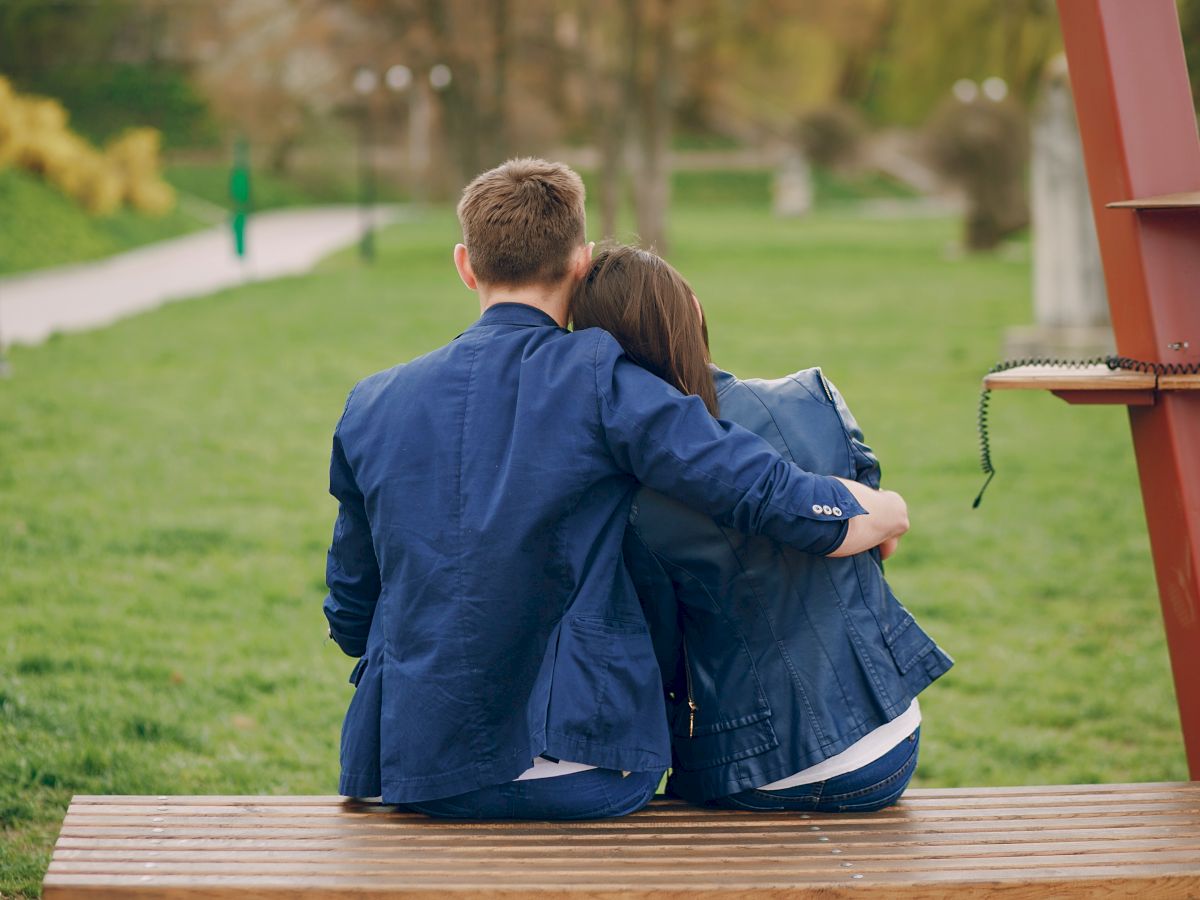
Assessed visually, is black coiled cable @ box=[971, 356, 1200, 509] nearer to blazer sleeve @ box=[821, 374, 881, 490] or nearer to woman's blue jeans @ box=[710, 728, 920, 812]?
blazer sleeve @ box=[821, 374, 881, 490]

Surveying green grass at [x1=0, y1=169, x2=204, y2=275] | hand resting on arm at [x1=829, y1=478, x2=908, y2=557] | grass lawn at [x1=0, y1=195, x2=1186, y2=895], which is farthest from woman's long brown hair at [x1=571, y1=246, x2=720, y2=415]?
green grass at [x1=0, y1=169, x2=204, y2=275]

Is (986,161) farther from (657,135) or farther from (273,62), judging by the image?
(273,62)

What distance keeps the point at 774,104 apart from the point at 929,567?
43279 mm

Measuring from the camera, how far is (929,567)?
21.8ft

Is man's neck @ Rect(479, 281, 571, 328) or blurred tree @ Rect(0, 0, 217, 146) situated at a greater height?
blurred tree @ Rect(0, 0, 217, 146)

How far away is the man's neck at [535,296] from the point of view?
8.70 feet

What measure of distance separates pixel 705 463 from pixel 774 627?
0.36m

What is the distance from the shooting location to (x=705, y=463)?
96.3 inches

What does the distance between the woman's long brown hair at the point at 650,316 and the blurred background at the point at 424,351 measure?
50 cm

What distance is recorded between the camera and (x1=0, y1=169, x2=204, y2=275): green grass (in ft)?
66.0

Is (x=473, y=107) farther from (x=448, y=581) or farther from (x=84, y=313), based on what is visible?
Answer: (x=448, y=581)

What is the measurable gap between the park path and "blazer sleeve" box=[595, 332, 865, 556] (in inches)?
449

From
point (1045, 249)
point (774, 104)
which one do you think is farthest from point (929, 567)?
point (774, 104)

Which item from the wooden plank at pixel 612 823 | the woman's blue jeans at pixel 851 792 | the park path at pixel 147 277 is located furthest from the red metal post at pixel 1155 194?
the park path at pixel 147 277
